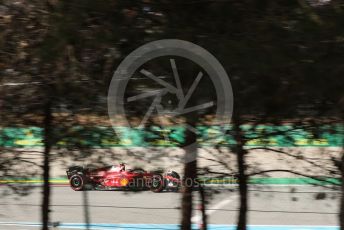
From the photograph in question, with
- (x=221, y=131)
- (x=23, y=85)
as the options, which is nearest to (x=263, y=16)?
(x=221, y=131)

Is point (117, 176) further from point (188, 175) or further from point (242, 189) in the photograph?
point (242, 189)

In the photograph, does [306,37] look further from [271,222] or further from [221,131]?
[271,222]

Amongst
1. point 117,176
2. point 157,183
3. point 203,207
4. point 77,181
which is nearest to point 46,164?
point 77,181

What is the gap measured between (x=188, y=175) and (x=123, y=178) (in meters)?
0.68

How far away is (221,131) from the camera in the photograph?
4.54 metres

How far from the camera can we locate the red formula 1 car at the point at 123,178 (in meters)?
5.03

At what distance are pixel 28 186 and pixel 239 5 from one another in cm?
310

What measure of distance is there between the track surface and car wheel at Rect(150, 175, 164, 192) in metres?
0.22

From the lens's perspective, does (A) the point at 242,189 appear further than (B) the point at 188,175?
Yes

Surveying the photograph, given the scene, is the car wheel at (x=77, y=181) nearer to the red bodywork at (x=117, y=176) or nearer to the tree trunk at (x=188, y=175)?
the red bodywork at (x=117, y=176)

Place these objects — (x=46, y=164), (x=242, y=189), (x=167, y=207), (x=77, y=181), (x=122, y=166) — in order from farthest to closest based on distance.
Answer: (x=167, y=207) → (x=77, y=181) → (x=46, y=164) → (x=242, y=189) → (x=122, y=166)

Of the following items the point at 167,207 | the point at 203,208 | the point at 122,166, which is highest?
the point at 122,166

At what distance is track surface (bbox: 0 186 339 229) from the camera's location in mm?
5316

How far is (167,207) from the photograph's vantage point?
6629mm
